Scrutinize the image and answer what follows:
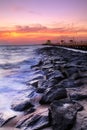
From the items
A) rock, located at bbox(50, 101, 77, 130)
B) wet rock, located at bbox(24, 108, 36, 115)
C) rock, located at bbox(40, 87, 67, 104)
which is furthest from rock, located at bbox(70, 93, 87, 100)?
rock, located at bbox(50, 101, 77, 130)

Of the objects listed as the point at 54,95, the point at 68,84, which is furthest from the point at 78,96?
the point at 68,84

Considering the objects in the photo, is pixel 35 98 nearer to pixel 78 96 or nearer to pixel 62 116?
pixel 78 96

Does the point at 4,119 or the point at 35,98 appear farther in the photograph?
the point at 35,98

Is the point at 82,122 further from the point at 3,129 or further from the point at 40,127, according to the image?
the point at 3,129

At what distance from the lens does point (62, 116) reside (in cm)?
475

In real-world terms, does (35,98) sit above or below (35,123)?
below

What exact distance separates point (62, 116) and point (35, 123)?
3.34ft

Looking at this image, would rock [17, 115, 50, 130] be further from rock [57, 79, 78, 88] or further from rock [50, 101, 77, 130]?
rock [57, 79, 78, 88]

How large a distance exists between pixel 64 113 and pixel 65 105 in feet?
1.63

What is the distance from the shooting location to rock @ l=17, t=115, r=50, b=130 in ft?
17.4

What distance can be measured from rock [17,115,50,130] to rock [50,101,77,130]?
29cm

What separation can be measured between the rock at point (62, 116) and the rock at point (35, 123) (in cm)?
29

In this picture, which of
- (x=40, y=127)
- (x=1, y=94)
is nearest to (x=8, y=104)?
(x=1, y=94)

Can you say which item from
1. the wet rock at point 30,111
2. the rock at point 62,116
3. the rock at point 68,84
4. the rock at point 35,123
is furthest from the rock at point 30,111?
the rock at point 68,84
